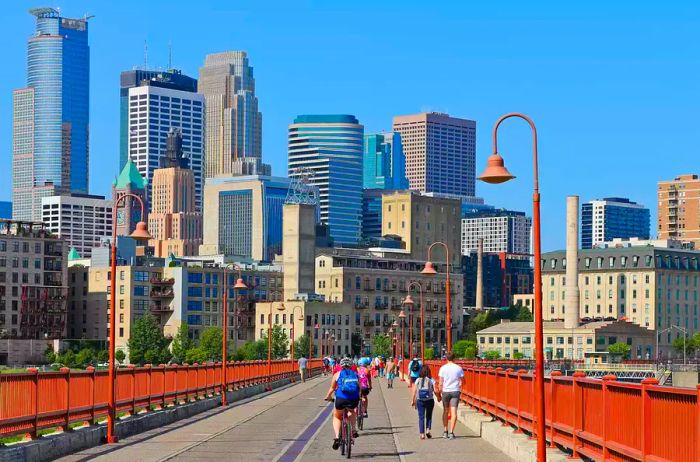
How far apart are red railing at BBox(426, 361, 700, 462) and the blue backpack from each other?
11.5 ft

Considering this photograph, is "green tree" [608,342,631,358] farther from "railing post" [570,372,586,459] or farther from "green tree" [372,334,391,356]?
"railing post" [570,372,586,459]

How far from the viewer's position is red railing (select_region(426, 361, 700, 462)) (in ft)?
53.2

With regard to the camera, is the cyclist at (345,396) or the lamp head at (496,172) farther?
the cyclist at (345,396)

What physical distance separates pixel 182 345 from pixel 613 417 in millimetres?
173545

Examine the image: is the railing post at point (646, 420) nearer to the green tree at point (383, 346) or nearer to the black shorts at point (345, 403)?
the black shorts at point (345, 403)

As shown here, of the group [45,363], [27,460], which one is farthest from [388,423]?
[45,363]

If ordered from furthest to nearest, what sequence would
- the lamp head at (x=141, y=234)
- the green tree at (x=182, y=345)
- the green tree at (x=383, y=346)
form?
the green tree at (x=383, y=346) < the green tree at (x=182, y=345) < the lamp head at (x=141, y=234)

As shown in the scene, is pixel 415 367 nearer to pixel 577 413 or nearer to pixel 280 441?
pixel 280 441

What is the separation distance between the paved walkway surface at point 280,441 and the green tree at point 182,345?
142 m

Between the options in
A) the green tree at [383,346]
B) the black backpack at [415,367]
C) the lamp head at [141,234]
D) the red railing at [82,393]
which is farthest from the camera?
the green tree at [383,346]

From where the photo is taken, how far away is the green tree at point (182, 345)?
18927 cm

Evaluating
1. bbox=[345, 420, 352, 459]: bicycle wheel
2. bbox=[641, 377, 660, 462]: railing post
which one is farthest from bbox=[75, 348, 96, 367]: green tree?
bbox=[641, 377, 660, 462]: railing post

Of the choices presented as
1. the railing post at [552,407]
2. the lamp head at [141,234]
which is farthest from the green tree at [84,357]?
the railing post at [552,407]

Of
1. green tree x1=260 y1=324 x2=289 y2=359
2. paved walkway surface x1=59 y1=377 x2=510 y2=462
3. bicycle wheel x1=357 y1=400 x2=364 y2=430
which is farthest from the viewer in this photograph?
green tree x1=260 y1=324 x2=289 y2=359
